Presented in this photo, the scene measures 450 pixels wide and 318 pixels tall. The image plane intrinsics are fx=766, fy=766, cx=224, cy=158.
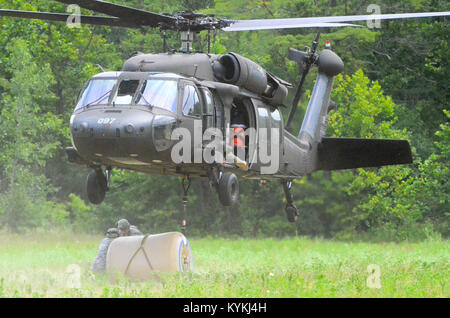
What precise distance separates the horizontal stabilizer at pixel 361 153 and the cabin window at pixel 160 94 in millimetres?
4611

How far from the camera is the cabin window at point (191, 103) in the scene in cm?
1134

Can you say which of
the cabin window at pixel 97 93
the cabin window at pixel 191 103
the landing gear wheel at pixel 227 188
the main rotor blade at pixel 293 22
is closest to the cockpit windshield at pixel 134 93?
the cabin window at pixel 97 93

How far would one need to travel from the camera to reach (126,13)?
11.4 meters

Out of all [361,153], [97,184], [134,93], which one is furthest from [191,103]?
[361,153]

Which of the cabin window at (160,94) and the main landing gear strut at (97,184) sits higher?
the cabin window at (160,94)

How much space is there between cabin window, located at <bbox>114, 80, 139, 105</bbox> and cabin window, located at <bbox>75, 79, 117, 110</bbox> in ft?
0.46

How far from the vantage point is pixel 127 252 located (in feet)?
38.9

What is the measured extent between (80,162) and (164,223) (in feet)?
55.5

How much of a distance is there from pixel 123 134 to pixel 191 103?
1.30 metres

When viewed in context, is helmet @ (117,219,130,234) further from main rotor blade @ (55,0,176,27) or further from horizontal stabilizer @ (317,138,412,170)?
horizontal stabilizer @ (317,138,412,170)

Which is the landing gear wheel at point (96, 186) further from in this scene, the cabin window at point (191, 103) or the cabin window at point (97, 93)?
the cabin window at point (191, 103)

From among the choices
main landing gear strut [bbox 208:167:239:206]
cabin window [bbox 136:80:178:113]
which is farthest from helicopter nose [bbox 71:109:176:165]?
main landing gear strut [bbox 208:167:239:206]

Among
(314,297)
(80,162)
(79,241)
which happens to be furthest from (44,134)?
(314,297)

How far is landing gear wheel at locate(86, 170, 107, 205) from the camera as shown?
12.6m
